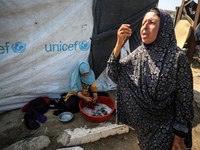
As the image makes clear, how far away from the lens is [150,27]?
3.87 feet

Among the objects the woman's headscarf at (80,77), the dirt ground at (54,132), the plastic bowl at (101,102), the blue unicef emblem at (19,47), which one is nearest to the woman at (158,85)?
the dirt ground at (54,132)

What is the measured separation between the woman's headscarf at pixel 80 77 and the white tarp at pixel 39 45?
0.36 m

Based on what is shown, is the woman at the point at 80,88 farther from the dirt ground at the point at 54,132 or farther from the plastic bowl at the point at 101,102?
the dirt ground at the point at 54,132

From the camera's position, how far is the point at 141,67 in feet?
4.24

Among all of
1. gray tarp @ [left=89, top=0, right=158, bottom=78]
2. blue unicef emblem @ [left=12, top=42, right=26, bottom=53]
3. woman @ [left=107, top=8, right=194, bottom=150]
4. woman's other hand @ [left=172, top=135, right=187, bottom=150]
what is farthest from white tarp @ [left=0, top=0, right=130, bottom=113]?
woman's other hand @ [left=172, top=135, right=187, bottom=150]

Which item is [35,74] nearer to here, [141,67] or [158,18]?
[141,67]

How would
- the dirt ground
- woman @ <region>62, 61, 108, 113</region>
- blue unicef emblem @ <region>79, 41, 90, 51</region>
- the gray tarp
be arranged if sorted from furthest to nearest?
blue unicef emblem @ <region>79, 41, 90, 51</region>
the gray tarp
woman @ <region>62, 61, 108, 113</region>
the dirt ground

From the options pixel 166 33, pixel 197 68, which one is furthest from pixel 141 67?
pixel 197 68

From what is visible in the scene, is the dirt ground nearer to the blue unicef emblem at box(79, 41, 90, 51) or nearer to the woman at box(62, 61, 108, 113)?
the woman at box(62, 61, 108, 113)

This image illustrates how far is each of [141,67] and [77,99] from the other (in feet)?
6.49

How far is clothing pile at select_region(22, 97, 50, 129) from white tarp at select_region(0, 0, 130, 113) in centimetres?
22

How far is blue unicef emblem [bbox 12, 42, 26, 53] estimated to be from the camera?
2.57 m

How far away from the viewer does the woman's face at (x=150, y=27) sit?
117 centimetres

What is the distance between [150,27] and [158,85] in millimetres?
524
